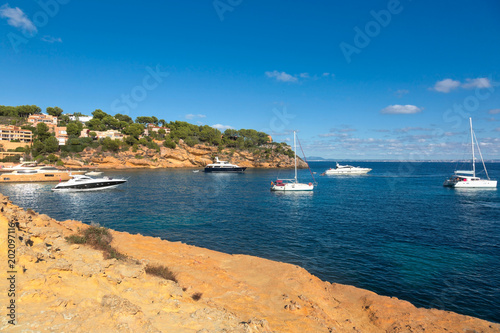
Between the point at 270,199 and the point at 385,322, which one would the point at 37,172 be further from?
the point at 385,322

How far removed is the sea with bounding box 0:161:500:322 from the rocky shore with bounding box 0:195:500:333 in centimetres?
322

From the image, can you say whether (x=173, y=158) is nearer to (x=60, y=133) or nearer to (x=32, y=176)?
(x=60, y=133)

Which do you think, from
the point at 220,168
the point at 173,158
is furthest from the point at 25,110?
the point at 220,168

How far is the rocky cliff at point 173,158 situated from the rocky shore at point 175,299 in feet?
334

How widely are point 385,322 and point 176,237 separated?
653 inches

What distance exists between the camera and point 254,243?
21.2 meters

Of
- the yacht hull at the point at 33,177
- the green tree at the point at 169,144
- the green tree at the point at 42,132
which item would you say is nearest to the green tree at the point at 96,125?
the green tree at the point at 42,132

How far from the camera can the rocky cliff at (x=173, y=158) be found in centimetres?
10425

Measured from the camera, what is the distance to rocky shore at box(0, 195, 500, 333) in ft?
22.7

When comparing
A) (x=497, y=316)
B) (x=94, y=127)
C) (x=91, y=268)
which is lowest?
(x=497, y=316)

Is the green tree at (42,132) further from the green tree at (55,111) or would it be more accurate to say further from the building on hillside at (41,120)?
the green tree at (55,111)

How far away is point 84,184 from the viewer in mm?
47375

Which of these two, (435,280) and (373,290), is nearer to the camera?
(373,290)

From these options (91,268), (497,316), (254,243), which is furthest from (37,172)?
(497,316)
